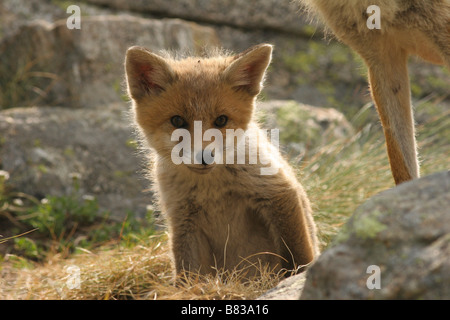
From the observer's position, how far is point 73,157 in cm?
518

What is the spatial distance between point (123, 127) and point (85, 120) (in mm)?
383

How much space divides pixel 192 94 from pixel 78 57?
3.60 meters

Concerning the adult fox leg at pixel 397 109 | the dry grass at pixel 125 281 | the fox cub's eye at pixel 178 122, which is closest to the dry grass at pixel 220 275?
the dry grass at pixel 125 281

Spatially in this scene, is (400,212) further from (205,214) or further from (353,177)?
(353,177)

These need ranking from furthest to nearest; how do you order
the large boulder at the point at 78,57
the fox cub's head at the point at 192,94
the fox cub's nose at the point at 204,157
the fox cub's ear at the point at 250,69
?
the large boulder at the point at 78,57
the fox cub's ear at the point at 250,69
the fox cub's head at the point at 192,94
the fox cub's nose at the point at 204,157

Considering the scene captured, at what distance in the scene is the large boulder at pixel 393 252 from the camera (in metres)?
1.59

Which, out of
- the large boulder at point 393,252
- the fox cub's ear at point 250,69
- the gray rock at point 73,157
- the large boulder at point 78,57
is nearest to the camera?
the large boulder at point 393,252

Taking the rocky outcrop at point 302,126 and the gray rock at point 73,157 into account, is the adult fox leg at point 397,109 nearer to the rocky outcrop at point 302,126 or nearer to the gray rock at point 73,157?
the rocky outcrop at point 302,126

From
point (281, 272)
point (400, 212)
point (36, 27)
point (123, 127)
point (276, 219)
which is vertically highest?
point (36, 27)

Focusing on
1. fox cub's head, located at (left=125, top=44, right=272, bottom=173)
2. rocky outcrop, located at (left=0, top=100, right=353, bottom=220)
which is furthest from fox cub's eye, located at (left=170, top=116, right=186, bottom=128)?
rocky outcrop, located at (left=0, top=100, right=353, bottom=220)

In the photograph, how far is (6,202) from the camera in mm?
4703

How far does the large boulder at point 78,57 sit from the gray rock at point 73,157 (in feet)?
1.98
